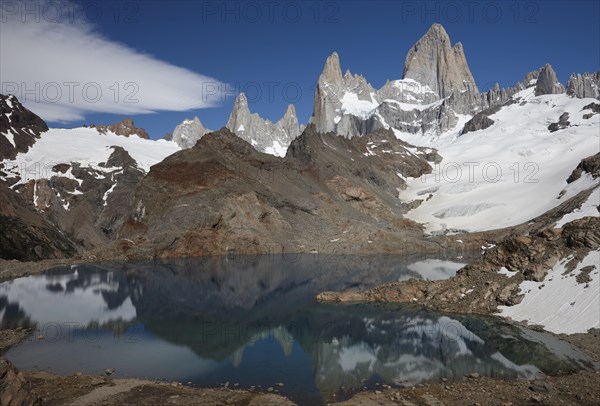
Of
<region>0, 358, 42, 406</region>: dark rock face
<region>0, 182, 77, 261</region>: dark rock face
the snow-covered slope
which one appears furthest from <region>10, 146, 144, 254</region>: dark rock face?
<region>0, 358, 42, 406</region>: dark rock face

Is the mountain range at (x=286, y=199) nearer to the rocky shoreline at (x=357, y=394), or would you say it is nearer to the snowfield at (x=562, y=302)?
the snowfield at (x=562, y=302)

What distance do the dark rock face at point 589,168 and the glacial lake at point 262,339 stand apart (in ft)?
238

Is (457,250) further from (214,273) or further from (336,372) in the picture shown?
(336,372)

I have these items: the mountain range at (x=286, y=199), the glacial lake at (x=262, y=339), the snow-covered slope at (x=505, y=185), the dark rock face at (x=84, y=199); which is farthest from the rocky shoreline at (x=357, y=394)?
the dark rock face at (x=84, y=199)

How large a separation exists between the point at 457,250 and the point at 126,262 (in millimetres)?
69326

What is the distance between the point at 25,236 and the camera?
3930 inches

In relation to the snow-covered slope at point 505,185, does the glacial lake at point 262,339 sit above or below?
below

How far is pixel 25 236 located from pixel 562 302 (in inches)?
4045

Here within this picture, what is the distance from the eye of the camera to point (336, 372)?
26156 mm

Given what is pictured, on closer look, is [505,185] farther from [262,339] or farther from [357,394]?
[357,394]

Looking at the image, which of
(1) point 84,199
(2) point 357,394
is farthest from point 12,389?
(1) point 84,199

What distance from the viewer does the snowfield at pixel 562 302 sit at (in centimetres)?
3195

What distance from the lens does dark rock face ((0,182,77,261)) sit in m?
93.9

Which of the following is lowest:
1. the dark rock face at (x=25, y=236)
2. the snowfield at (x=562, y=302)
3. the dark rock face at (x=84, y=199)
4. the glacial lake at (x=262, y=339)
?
the glacial lake at (x=262, y=339)
